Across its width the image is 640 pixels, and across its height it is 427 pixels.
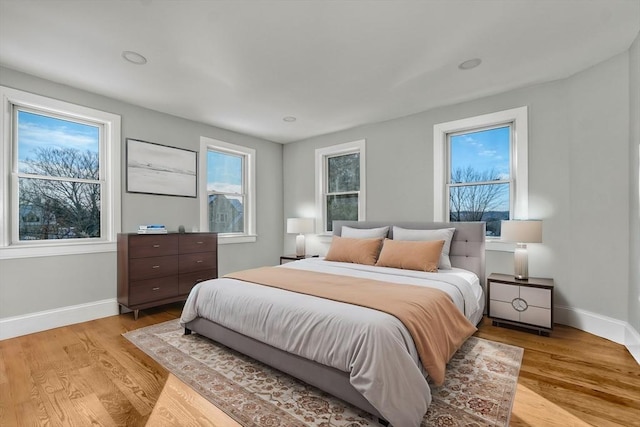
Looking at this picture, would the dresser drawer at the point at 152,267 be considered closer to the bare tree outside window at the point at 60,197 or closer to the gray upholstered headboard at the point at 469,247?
the bare tree outside window at the point at 60,197

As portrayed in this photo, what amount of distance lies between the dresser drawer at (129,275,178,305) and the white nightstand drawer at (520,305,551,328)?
3882mm

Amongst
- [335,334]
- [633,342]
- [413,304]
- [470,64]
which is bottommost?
[633,342]

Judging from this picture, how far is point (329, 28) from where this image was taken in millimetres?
2330

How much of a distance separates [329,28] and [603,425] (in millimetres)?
3046

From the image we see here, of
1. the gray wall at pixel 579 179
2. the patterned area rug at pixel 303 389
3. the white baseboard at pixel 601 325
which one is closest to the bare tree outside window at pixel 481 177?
the gray wall at pixel 579 179

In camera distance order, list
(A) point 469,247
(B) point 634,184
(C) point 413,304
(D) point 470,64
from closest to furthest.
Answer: (C) point 413,304
(B) point 634,184
(D) point 470,64
(A) point 469,247

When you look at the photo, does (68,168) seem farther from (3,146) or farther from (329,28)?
(329,28)

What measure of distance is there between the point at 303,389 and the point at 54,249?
3055 millimetres

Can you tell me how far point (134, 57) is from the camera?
2.72m

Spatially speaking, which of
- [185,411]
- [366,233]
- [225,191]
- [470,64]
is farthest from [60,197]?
[470,64]

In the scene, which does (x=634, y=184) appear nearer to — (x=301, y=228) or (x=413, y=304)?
(x=413, y=304)

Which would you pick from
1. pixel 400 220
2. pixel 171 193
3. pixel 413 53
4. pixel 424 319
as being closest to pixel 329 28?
pixel 413 53

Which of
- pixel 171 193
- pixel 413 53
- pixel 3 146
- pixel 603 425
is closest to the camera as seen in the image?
pixel 603 425

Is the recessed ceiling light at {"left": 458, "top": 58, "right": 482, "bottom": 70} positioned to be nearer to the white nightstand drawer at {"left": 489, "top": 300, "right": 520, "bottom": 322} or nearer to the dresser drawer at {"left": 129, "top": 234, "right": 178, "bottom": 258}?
the white nightstand drawer at {"left": 489, "top": 300, "right": 520, "bottom": 322}
